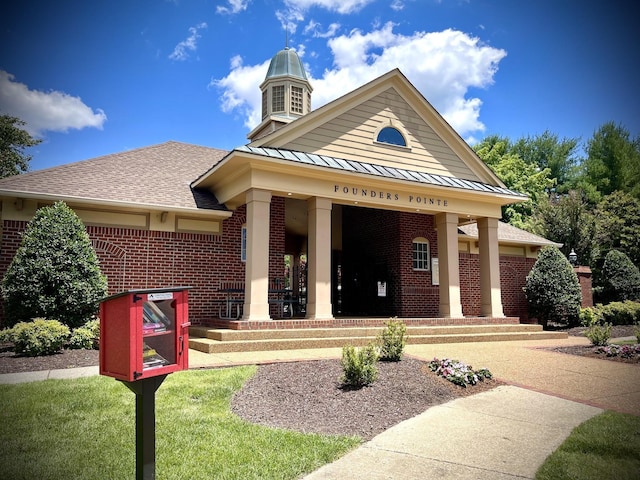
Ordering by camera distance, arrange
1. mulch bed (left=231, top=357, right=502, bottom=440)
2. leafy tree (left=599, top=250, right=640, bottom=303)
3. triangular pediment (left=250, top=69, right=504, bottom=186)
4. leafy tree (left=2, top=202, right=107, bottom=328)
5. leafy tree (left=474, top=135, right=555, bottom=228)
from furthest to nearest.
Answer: leafy tree (left=474, top=135, right=555, bottom=228), leafy tree (left=599, top=250, right=640, bottom=303), triangular pediment (left=250, top=69, right=504, bottom=186), leafy tree (left=2, top=202, right=107, bottom=328), mulch bed (left=231, top=357, right=502, bottom=440)

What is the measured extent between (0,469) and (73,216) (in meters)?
8.28

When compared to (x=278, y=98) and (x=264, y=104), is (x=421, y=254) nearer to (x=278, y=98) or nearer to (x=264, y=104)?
(x=278, y=98)

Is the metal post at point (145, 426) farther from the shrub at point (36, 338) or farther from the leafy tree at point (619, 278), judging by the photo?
the leafy tree at point (619, 278)

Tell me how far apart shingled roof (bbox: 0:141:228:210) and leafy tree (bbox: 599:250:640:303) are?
51.8 ft

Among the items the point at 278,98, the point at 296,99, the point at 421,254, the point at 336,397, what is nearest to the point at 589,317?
the point at 421,254

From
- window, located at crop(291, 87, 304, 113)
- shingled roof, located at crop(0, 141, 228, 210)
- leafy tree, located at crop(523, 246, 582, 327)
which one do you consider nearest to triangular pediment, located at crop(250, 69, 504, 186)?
shingled roof, located at crop(0, 141, 228, 210)

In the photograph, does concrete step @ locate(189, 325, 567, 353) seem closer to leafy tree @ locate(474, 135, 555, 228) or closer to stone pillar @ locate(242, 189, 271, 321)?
stone pillar @ locate(242, 189, 271, 321)

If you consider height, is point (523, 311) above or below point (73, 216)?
below

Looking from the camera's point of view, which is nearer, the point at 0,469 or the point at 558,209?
the point at 0,469

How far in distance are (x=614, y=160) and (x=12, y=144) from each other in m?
7.11

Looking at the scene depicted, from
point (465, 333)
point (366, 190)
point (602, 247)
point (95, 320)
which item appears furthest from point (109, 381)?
point (602, 247)

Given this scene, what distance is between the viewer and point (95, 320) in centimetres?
1052

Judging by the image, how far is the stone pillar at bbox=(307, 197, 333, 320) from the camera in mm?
12570

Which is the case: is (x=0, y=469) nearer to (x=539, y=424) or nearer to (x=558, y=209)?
(x=539, y=424)
